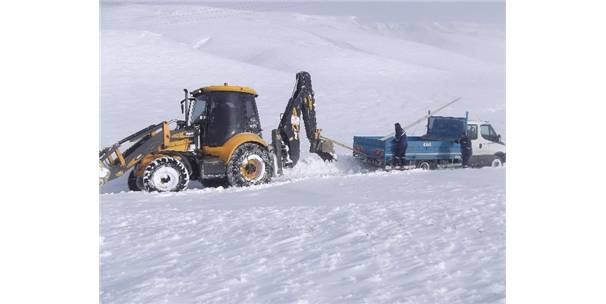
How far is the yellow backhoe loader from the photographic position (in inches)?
320

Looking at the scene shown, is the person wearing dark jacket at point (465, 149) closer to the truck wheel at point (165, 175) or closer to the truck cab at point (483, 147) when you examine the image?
the truck cab at point (483, 147)

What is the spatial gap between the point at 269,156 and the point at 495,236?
4.83 meters

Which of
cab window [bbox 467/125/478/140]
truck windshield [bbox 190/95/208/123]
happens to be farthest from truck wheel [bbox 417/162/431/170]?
truck windshield [bbox 190/95/208/123]

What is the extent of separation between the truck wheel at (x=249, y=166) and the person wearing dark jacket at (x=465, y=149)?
4.34 m

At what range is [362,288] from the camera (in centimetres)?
377

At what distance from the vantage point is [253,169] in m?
8.73

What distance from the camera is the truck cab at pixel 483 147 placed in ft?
37.5

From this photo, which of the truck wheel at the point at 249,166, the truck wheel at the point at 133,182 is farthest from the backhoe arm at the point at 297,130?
the truck wheel at the point at 133,182

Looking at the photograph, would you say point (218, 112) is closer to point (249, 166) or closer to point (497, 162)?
point (249, 166)

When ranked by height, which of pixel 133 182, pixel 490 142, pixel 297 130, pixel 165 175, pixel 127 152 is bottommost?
pixel 133 182

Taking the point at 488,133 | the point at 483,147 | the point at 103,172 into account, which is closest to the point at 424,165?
the point at 483,147

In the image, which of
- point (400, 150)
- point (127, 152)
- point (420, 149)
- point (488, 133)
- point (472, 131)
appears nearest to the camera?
point (127, 152)

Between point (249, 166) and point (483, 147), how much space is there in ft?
17.6
